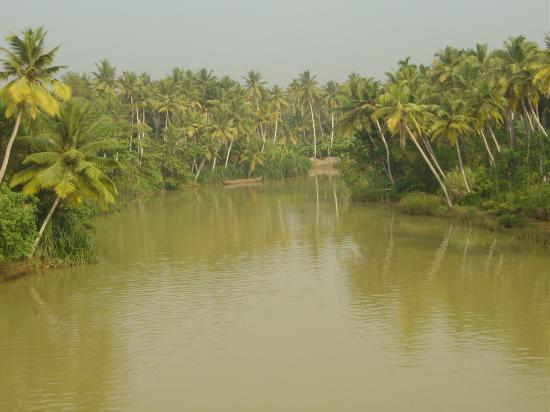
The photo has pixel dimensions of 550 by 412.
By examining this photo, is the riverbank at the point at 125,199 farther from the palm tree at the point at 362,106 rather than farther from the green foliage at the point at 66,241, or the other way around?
the palm tree at the point at 362,106

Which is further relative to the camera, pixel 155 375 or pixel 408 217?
pixel 408 217

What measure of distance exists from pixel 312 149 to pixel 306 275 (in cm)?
10057

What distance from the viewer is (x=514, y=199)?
44.7 meters

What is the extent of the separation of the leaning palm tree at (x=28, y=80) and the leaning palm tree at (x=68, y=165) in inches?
42.5

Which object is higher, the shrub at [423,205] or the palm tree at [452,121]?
the palm tree at [452,121]

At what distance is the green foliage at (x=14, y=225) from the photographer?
95.2 ft

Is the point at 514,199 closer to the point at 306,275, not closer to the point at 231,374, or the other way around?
Answer: the point at 306,275

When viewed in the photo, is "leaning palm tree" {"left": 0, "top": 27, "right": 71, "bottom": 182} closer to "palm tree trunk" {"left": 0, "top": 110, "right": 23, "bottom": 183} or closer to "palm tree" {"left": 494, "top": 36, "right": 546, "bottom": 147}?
"palm tree trunk" {"left": 0, "top": 110, "right": 23, "bottom": 183}

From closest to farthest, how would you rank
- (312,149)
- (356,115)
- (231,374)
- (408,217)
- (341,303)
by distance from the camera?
(231,374) → (341,303) → (408,217) → (356,115) → (312,149)

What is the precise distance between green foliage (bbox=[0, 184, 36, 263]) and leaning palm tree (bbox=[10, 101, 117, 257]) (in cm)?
124

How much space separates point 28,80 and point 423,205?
3297 centimetres

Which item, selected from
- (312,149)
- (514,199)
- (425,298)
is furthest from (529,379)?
(312,149)

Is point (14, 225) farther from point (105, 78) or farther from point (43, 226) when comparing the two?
point (105, 78)

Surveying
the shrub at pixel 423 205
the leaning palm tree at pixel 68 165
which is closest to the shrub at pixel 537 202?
the shrub at pixel 423 205
